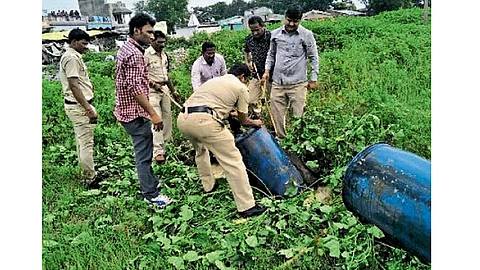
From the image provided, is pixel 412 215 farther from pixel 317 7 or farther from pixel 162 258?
pixel 317 7

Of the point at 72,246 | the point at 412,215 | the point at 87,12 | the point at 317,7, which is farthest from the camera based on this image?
the point at 317,7

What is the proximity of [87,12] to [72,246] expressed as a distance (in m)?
49.5

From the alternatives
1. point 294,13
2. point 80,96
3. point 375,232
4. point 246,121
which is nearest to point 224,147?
point 246,121

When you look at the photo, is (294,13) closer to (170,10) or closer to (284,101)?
(284,101)

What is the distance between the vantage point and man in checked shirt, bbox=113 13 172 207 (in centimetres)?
392

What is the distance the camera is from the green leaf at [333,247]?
299cm

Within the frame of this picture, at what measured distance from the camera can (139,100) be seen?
3943 millimetres

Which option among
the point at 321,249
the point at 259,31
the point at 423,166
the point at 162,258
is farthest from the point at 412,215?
the point at 259,31

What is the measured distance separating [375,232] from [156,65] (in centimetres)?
324

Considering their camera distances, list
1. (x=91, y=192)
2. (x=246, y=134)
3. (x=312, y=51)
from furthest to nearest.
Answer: (x=312, y=51)
(x=91, y=192)
(x=246, y=134)

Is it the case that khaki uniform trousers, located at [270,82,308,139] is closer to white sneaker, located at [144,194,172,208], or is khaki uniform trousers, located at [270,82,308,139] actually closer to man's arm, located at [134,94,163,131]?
white sneaker, located at [144,194,172,208]

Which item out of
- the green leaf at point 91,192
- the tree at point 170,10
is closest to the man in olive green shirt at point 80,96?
the green leaf at point 91,192

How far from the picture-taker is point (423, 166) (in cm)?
285

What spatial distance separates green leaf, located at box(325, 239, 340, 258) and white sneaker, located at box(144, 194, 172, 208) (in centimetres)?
160
